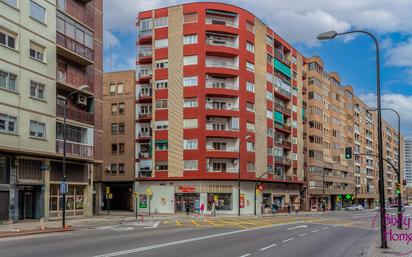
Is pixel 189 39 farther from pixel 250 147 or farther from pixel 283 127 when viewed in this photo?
pixel 283 127

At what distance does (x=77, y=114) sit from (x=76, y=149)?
3126 millimetres

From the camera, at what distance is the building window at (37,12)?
41.2 m

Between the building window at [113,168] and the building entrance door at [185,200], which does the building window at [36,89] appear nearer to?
the building entrance door at [185,200]

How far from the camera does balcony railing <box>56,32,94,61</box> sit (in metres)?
44.9

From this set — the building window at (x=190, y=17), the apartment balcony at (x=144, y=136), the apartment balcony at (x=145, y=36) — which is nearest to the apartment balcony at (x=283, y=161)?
the apartment balcony at (x=144, y=136)

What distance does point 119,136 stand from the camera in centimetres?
8050

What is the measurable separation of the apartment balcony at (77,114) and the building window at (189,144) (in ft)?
82.7

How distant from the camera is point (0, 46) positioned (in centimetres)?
3731

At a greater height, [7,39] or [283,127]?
[7,39]

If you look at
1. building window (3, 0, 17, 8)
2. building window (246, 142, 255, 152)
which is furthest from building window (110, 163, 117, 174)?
building window (3, 0, 17, 8)

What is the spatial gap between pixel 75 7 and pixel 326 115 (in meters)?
79.2

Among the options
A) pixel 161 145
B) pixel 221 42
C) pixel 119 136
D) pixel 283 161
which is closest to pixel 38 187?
pixel 161 145

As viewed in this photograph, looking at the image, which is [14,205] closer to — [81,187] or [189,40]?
[81,187]

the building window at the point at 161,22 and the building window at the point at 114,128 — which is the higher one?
the building window at the point at 161,22
